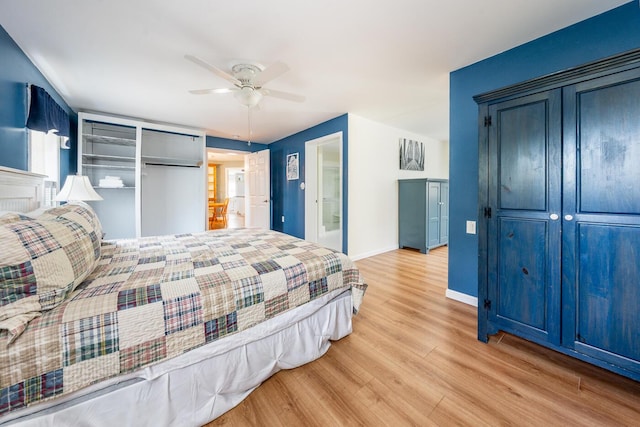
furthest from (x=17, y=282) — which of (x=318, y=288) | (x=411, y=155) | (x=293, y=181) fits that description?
(x=411, y=155)

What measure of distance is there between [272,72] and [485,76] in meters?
2.05

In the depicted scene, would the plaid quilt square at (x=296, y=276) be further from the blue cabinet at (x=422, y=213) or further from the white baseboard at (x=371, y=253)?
the blue cabinet at (x=422, y=213)

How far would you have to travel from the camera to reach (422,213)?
4469 millimetres

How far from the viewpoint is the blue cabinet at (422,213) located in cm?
445

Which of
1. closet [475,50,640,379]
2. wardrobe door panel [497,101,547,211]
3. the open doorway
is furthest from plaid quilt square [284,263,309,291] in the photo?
the open doorway

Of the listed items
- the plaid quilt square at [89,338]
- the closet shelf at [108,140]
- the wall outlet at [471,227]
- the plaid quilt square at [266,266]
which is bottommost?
the plaid quilt square at [89,338]

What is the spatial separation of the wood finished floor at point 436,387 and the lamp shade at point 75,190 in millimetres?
2691

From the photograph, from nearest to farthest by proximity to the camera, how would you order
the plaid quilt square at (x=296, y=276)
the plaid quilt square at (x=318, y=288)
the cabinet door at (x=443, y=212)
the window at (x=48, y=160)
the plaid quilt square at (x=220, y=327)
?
the plaid quilt square at (x=220, y=327)
the plaid quilt square at (x=296, y=276)
the plaid quilt square at (x=318, y=288)
the window at (x=48, y=160)
the cabinet door at (x=443, y=212)

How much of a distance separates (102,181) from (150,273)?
3452 millimetres

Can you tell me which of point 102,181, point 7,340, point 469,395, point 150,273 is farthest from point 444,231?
point 102,181

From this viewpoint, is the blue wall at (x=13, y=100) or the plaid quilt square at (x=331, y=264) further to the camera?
the blue wall at (x=13, y=100)

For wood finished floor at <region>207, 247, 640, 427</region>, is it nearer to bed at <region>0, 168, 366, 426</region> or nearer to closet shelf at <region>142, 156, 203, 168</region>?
bed at <region>0, 168, 366, 426</region>

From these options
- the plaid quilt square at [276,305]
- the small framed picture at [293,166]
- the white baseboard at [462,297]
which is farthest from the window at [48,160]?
the white baseboard at [462,297]

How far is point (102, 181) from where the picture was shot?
3.77 meters
